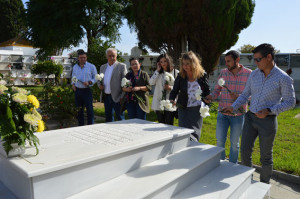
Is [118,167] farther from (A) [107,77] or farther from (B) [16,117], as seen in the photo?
(A) [107,77]

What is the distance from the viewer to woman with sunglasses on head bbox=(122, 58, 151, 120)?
429 centimetres

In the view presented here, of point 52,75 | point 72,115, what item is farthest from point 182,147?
point 52,75

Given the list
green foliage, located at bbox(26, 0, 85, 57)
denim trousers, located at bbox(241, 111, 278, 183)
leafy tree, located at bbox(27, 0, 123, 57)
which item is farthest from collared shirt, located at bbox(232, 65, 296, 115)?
green foliage, located at bbox(26, 0, 85, 57)

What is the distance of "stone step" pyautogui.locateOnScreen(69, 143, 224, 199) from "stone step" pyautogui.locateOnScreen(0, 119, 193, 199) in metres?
0.08

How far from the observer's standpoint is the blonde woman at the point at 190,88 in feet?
10.6

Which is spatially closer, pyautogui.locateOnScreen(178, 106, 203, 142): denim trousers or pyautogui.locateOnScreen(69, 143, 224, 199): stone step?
pyautogui.locateOnScreen(69, 143, 224, 199): stone step

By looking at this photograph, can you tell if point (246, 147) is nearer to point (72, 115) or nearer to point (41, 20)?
point (72, 115)

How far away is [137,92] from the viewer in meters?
Result: 4.35

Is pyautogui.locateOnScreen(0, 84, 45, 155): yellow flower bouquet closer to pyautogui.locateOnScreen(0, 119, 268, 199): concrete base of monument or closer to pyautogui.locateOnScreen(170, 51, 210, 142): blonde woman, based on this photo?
pyautogui.locateOnScreen(0, 119, 268, 199): concrete base of monument

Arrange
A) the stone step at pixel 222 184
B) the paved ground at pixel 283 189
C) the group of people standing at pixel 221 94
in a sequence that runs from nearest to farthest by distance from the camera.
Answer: the stone step at pixel 222 184 < the group of people standing at pixel 221 94 < the paved ground at pixel 283 189

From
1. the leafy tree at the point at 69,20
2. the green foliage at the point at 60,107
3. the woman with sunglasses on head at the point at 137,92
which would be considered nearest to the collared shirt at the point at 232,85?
the woman with sunglasses on head at the point at 137,92

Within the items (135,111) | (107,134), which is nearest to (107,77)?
(135,111)

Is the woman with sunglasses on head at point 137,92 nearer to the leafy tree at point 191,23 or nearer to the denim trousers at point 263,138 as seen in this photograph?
the denim trousers at point 263,138

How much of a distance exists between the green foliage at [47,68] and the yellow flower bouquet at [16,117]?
18248mm
